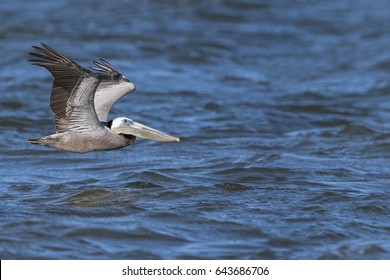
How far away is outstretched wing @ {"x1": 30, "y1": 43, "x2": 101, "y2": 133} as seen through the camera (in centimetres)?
764

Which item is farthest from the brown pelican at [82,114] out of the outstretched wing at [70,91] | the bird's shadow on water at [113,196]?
the bird's shadow on water at [113,196]

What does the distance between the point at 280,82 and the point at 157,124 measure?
3.94 m

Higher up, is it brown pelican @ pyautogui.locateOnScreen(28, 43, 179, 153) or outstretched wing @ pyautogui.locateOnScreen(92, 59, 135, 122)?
outstretched wing @ pyautogui.locateOnScreen(92, 59, 135, 122)

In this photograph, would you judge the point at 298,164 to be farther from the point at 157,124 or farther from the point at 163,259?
the point at 163,259

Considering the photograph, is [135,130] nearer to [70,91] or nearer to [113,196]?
[113,196]

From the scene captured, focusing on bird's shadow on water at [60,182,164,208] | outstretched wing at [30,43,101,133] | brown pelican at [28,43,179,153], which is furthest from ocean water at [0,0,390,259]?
outstretched wing at [30,43,101,133]

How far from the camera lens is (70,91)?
26.1ft

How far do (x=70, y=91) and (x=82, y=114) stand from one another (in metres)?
0.36

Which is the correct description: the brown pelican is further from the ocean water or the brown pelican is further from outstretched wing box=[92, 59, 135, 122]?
the ocean water

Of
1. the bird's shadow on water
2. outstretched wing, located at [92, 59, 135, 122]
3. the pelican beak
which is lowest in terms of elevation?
the bird's shadow on water

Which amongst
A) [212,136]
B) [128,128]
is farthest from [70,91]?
[212,136]

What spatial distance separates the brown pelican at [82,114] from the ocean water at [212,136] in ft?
1.86
